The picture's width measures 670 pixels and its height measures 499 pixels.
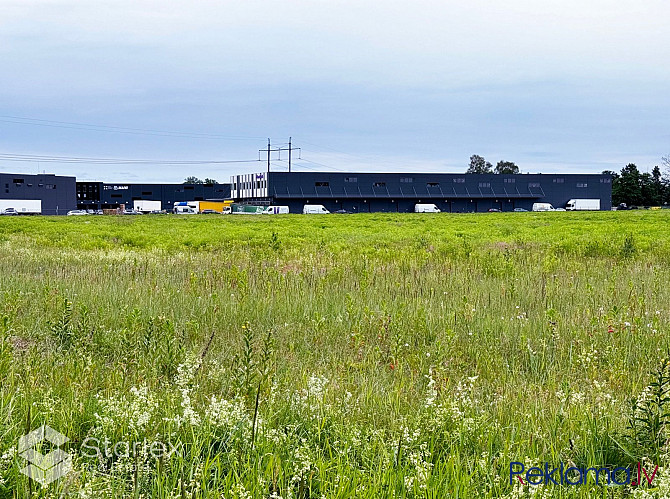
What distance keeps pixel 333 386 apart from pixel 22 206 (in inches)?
4953

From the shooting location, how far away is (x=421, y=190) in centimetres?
11469

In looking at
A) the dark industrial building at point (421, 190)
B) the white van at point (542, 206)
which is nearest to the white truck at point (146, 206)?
the dark industrial building at point (421, 190)

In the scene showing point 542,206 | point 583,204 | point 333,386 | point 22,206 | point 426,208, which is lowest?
point 333,386

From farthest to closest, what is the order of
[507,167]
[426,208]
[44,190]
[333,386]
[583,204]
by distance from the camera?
[507,167] < [44,190] < [583,204] < [426,208] < [333,386]

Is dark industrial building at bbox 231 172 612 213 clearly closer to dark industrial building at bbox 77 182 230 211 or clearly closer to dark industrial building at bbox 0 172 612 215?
dark industrial building at bbox 0 172 612 215

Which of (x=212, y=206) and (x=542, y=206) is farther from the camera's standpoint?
(x=212, y=206)

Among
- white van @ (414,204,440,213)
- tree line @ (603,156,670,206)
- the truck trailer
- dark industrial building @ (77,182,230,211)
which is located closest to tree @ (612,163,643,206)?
tree line @ (603,156,670,206)

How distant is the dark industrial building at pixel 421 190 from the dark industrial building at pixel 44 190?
119 ft

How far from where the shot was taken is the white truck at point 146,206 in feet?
428

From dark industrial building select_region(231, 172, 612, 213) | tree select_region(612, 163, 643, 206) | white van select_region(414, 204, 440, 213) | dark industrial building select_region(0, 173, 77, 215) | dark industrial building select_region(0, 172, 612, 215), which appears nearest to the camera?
white van select_region(414, 204, 440, 213)

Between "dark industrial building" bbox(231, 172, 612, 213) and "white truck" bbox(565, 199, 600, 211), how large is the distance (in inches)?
58.4

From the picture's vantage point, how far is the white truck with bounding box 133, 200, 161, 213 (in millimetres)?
130400

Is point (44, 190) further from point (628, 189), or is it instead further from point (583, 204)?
point (628, 189)

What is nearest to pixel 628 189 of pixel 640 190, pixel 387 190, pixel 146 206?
pixel 640 190
